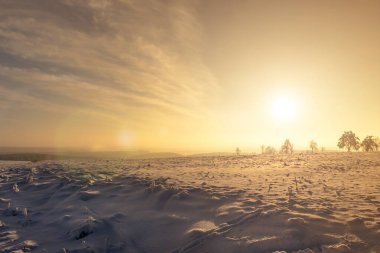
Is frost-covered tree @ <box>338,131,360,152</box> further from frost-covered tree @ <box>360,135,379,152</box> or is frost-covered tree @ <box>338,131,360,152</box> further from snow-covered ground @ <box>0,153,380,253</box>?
snow-covered ground @ <box>0,153,380,253</box>

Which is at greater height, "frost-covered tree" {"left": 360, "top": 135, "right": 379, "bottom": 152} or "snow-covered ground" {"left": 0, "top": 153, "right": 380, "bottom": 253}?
"frost-covered tree" {"left": 360, "top": 135, "right": 379, "bottom": 152}

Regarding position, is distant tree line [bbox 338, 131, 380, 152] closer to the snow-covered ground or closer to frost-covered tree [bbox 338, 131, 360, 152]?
frost-covered tree [bbox 338, 131, 360, 152]

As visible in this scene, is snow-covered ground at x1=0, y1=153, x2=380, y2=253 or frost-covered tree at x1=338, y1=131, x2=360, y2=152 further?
frost-covered tree at x1=338, y1=131, x2=360, y2=152

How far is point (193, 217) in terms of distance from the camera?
9.48 m

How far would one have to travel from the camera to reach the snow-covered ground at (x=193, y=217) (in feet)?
24.4

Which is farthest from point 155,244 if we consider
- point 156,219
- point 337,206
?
point 337,206

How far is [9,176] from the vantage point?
17.6 metres

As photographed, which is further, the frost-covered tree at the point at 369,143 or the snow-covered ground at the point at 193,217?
the frost-covered tree at the point at 369,143

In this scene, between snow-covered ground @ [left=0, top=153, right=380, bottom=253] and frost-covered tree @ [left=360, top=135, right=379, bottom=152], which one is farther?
frost-covered tree @ [left=360, top=135, right=379, bottom=152]

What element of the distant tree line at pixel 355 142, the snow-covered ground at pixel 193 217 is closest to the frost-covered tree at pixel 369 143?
the distant tree line at pixel 355 142

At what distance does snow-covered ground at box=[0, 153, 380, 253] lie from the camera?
743 centimetres

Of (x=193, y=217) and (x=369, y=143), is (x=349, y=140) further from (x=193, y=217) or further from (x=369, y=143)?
(x=193, y=217)

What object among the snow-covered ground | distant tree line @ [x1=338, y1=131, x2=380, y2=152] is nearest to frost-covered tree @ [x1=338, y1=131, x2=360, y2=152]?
distant tree line @ [x1=338, y1=131, x2=380, y2=152]

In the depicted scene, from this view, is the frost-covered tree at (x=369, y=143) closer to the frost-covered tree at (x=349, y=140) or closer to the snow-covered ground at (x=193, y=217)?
the frost-covered tree at (x=349, y=140)
